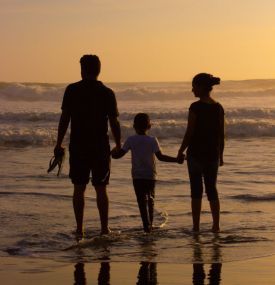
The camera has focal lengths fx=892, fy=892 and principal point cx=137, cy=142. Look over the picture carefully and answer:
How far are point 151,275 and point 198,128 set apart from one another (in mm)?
2279

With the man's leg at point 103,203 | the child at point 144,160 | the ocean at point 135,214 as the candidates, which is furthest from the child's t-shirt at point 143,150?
the ocean at point 135,214

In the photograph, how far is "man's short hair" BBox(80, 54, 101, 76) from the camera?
8.13 metres

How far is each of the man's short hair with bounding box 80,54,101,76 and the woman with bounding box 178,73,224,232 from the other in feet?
3.24

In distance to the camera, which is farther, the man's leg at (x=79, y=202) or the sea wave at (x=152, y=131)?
the sea wave at (x=152, y=131)

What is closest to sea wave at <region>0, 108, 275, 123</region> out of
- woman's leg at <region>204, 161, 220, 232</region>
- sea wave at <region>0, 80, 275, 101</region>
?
sea wave at <region>0, 80, 275, 101</region>

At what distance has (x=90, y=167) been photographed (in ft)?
27.1

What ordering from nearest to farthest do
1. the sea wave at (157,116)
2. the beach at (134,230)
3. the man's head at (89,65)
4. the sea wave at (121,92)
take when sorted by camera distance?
1. the beach at (134,230)
2. the man's head at (89,65)
3. the sea wave at (157,116)
4. the sea wave at (121,92)

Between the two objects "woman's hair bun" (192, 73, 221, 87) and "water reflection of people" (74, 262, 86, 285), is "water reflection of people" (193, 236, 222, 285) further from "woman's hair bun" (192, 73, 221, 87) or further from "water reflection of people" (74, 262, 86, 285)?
"woman's hair bun" (192, 73, 221, 87)

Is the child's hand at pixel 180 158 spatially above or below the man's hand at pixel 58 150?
below

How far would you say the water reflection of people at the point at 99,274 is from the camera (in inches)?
252

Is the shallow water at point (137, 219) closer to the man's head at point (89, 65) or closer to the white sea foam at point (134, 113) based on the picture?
the man's head at point (89, 65)

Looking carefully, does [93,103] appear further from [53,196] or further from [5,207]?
[53,196]

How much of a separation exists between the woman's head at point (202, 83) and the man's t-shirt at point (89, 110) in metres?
0.85

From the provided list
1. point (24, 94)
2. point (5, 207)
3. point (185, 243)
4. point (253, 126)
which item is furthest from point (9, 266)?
point (24, 94)
